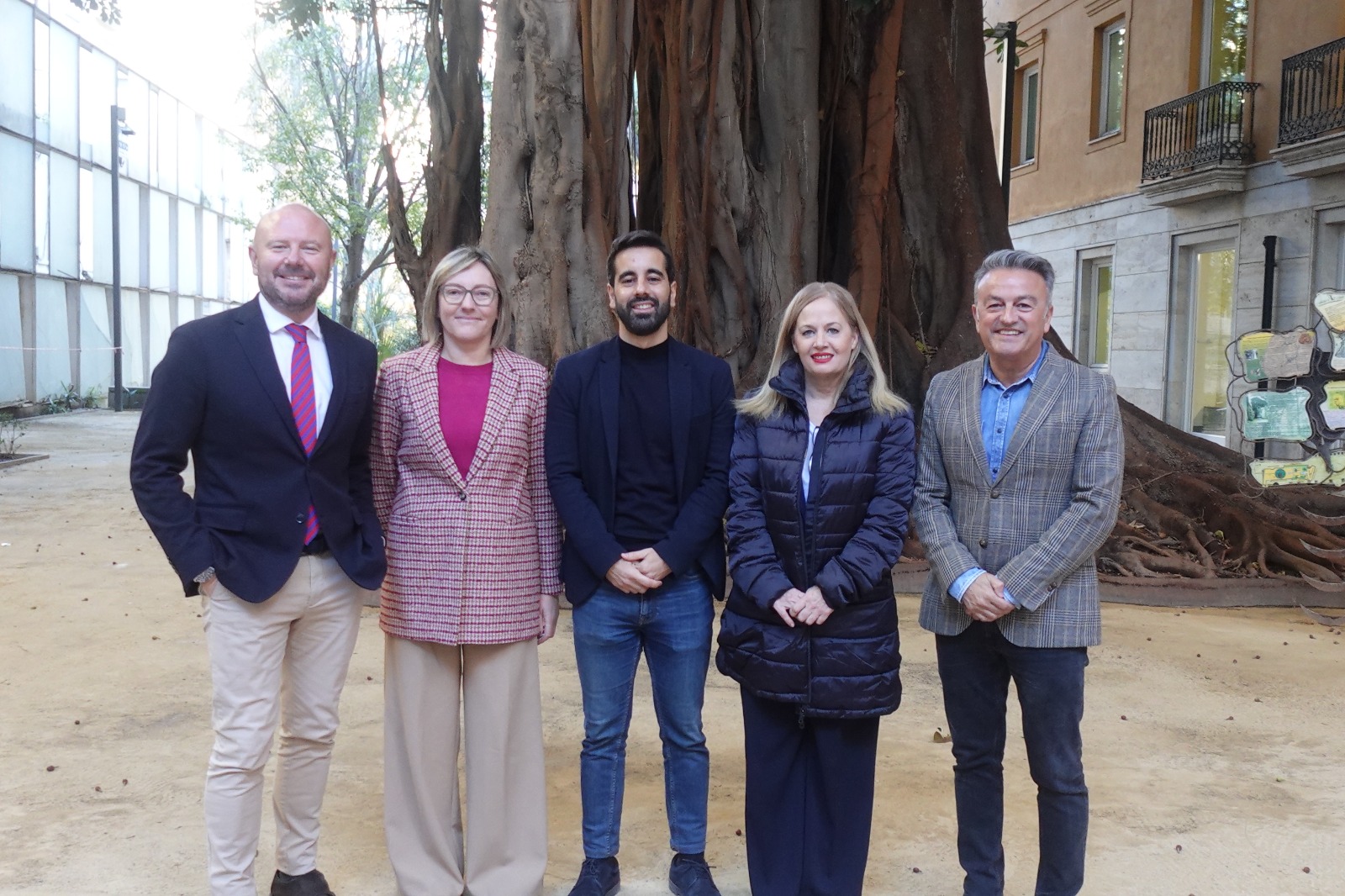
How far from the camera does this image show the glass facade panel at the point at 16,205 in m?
20.9

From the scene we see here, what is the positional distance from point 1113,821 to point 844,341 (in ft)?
6.16

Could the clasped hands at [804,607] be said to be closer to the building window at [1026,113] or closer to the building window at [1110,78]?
the building window at [1110,78]

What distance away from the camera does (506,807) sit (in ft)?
10.3

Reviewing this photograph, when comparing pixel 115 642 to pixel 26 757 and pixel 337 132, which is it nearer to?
pixel 26 757

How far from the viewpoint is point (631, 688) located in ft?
10.5

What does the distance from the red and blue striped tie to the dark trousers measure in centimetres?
118

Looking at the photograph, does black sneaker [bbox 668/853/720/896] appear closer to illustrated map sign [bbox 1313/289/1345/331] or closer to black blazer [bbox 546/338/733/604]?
black blazer [bbox 546/338/733/604]

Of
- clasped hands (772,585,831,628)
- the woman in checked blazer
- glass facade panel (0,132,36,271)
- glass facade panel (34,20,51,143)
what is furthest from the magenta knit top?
glass facade panel (34,20,51,143)

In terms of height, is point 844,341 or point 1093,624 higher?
point 844,341

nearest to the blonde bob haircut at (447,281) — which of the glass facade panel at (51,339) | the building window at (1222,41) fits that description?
the building window at (1222,41)

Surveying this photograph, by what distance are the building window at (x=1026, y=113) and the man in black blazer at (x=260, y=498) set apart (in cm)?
1847

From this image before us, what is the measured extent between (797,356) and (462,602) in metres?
1.07

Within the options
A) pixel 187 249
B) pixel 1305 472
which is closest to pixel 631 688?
pixel 1305 472

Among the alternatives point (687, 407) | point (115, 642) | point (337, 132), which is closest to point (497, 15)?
point (115, 642)
